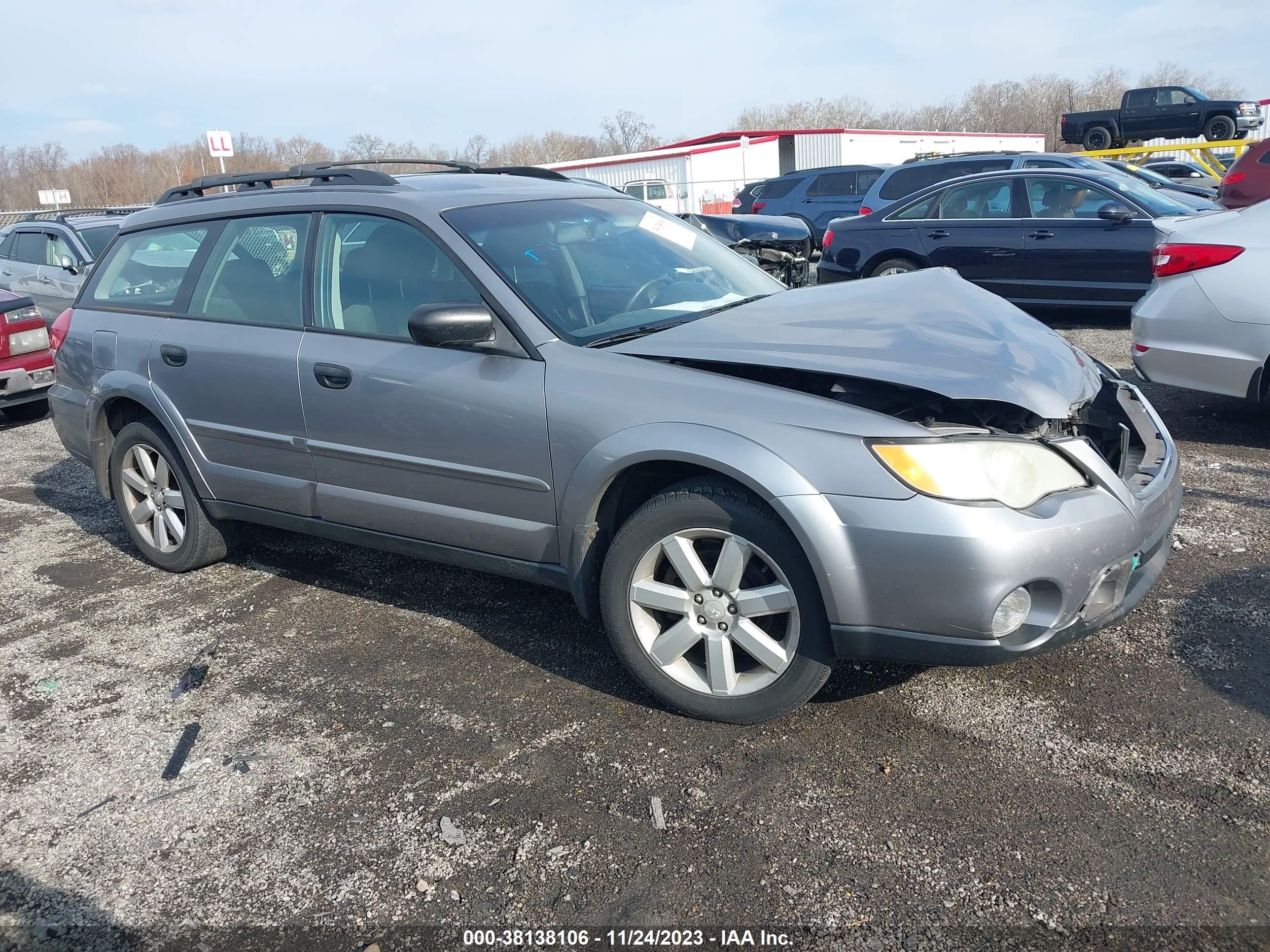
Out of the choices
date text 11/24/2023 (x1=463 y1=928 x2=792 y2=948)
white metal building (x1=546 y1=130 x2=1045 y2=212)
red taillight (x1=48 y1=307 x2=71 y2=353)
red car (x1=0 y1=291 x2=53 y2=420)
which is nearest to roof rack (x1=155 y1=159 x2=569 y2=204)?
red taillight (x1=48 y1=307 x2=71 y2=353)

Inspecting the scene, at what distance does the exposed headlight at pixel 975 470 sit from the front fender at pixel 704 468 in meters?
0.25

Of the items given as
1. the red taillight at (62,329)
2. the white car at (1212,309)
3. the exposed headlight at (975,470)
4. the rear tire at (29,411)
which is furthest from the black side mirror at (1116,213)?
the rear tire at (29,411)

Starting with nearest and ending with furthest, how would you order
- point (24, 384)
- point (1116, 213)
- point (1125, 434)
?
1. point (1125, 434)
2. point (24, 384)
3. point (1116, 213)

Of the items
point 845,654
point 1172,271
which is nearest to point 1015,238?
point 1172,271

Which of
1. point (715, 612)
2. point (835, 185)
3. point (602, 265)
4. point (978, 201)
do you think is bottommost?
point (715, 612)

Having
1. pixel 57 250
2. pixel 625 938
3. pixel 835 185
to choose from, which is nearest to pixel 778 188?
pixel 835 185

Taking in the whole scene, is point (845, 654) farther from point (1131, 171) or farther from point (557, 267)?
point (1131, 171)

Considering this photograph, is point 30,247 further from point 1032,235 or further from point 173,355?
point 1032,235

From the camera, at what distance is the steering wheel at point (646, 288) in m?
3.69

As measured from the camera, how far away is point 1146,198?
926cm

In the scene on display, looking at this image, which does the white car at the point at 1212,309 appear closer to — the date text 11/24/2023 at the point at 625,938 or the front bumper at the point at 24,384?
the date text 11/24/2023 at the point at 625,938

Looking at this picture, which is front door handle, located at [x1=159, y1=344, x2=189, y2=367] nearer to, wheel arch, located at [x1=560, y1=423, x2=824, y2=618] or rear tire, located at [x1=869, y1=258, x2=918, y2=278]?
wheel arch, located at [x1=560, y1=423, x2=824, y2=618]

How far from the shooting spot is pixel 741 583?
3.04m

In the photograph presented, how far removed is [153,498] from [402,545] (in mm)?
1700
